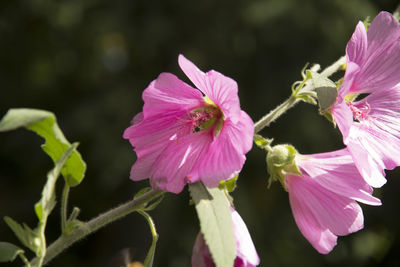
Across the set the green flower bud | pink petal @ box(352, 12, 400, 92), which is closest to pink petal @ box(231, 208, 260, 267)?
the green flower bud

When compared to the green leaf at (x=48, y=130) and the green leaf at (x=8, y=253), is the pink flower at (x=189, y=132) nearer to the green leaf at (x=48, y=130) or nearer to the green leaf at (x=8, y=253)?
the green leaf at (x=48, y=130)

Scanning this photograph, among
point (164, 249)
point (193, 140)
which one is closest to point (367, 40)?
point (193, 140)

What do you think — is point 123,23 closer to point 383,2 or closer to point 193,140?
point 383,2

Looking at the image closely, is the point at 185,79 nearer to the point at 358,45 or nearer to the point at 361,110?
the point at 361,110

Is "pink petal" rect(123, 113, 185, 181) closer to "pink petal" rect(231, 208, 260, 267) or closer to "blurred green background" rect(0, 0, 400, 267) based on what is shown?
"pink petal" rect(231, 208, 260, 267)

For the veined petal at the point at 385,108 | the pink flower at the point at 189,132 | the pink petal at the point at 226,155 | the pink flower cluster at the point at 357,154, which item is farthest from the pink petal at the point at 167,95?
the veined petal at the point at 385,108

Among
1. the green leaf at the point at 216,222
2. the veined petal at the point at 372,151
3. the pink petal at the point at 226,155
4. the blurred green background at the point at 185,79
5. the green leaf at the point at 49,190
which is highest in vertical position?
the green leaf at the point at 49,190

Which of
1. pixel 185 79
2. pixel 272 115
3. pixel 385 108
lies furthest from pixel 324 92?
pixel 185 79
